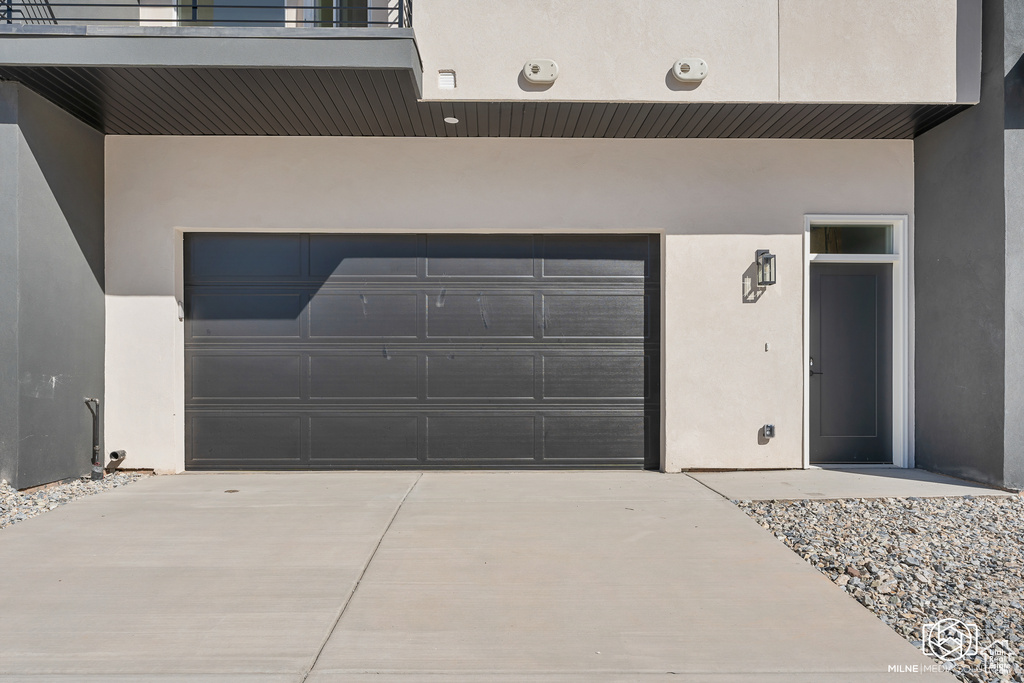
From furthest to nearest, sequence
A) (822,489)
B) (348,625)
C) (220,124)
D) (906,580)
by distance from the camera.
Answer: (220,124) < (822,489) < (906,580) < (348,625)

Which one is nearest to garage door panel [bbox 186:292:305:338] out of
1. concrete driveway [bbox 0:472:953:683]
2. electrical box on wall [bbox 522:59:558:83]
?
concrete driveway [bbox 0:472:953:683]

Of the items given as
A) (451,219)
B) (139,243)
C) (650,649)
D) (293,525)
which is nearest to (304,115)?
(451,219)

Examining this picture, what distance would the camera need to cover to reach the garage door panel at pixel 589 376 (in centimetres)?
698

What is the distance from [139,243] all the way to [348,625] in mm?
5185

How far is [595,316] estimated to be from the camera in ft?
23.0

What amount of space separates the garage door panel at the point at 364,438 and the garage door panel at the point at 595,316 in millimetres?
1784

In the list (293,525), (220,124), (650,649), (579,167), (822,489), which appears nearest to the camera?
(650,649)

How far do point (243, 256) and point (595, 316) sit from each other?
3683 mm

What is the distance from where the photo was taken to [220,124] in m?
6.43

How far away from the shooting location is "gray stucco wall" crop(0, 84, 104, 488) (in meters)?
5.67

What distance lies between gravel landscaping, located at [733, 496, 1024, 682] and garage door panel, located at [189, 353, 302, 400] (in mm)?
4540

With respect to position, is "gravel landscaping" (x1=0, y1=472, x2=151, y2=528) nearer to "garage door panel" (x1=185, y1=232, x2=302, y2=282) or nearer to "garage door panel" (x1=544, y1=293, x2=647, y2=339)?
"garage door panel" (x1=185, y1=232, x2=302, y2=282)

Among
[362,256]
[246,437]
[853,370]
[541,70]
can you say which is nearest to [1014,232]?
[853,370]

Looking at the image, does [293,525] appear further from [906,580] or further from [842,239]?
[842,239]
